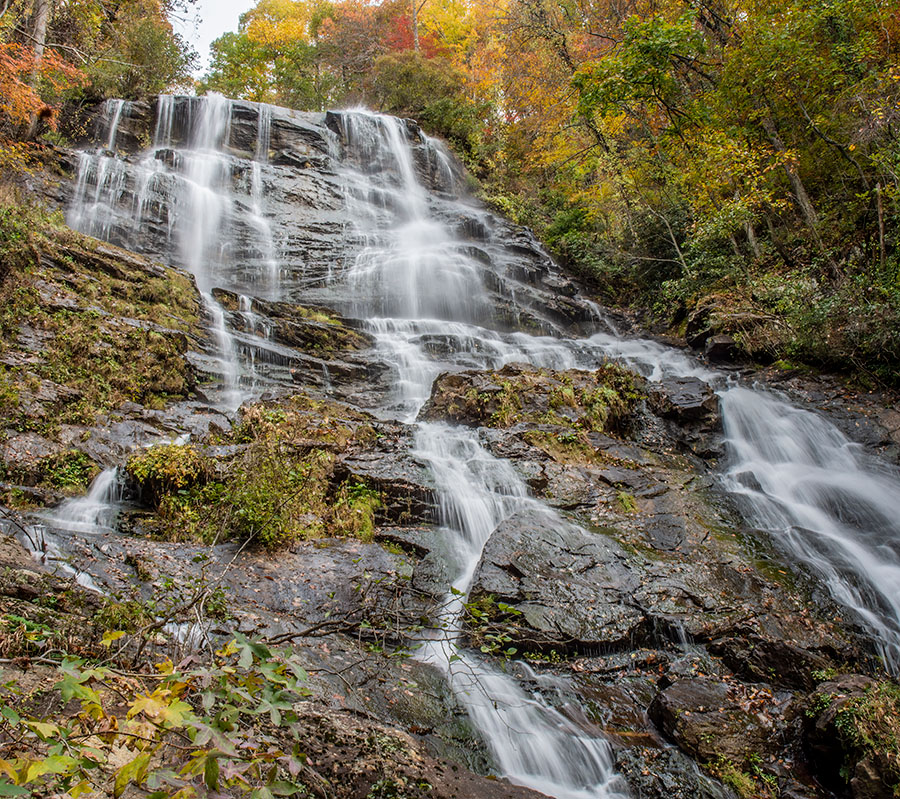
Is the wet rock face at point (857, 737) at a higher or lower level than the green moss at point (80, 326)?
lower

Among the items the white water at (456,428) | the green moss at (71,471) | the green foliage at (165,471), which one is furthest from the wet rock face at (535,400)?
the green moss at (71,471)

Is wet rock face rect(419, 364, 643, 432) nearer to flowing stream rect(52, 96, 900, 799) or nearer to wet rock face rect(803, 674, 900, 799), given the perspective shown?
flowing stream rect(52, 96, 900, 799)

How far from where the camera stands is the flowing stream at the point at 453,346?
476cm

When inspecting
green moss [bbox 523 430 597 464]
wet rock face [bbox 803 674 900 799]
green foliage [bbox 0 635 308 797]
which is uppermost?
green moss [bbox 523 430 597 464]

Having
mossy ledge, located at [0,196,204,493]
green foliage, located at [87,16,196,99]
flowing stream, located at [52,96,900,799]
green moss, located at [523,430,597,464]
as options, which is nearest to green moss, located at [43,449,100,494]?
mossy ledge, located at [0,196,204,493]

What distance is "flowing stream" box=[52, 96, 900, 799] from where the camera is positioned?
4.76 m

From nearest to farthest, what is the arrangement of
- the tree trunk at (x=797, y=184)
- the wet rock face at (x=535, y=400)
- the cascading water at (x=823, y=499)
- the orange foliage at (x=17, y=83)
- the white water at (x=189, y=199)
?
the cascading water at (x=823, y=499)
the wet rock face at (x=535, y=400)
the orange foliage at (x=17, y=83)
the tree trunk at (x=797, y=184)
the white water at (x=189, y=199)

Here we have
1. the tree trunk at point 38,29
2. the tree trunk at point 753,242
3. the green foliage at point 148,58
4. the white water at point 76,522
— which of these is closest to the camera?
the white water at point 76,522

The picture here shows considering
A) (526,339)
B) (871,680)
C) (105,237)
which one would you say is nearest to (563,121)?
(526,339)

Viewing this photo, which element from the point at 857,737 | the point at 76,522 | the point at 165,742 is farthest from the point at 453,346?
the point at 165,742

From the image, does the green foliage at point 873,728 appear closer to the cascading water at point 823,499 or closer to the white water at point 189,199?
the cascading water at point 823,499

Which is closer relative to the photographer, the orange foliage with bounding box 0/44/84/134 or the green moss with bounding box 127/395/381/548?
the green moss with bounding box 127/395/381/548

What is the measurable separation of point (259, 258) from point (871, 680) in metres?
16.2

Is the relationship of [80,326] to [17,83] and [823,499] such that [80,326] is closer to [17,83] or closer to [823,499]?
[17,83]
